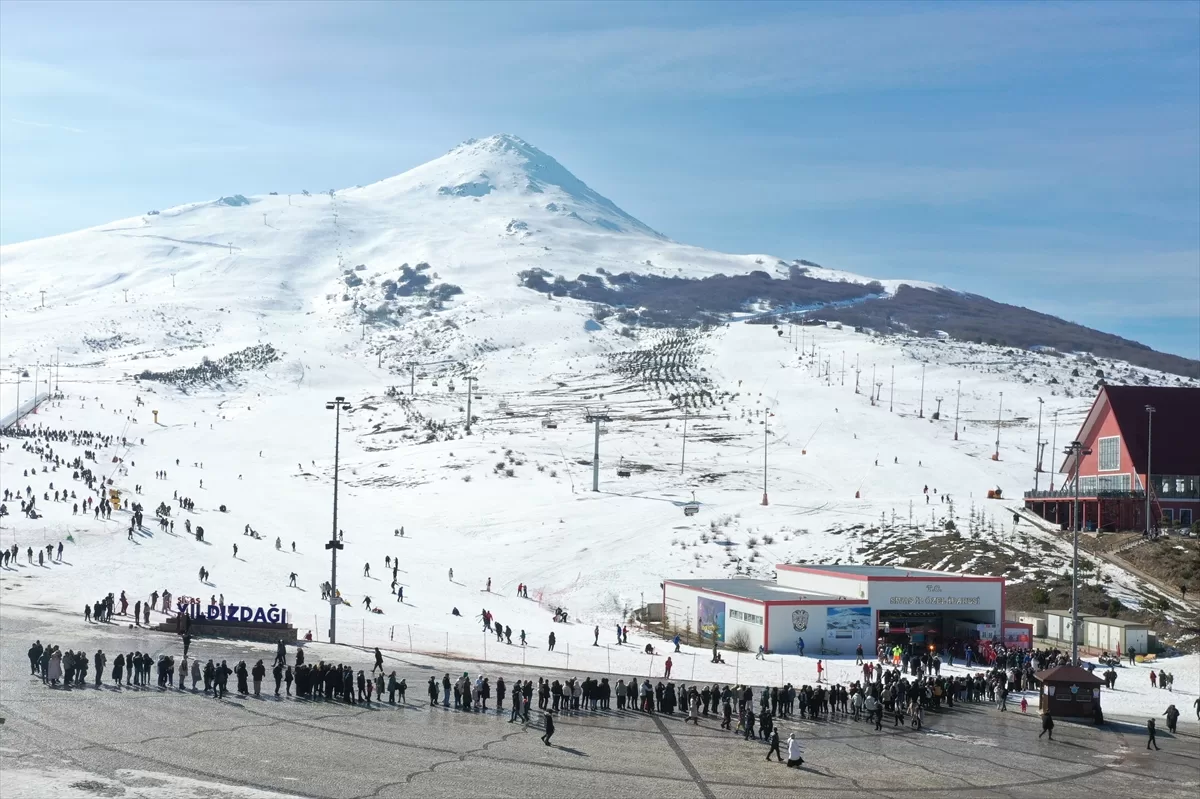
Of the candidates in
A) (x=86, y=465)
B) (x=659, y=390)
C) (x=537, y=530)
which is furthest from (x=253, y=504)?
(x=659, y=390)

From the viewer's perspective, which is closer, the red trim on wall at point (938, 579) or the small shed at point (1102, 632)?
the small shed at point (1102, 632)

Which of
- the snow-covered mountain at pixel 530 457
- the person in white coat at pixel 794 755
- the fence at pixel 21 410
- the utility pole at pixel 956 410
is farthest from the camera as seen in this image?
the utility pole at pixel 956 410

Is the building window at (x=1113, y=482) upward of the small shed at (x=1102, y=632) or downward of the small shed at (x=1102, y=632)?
upward

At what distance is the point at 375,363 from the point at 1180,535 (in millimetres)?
147695

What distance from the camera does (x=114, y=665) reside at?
106 ft

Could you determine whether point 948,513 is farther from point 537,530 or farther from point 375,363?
point 375,363

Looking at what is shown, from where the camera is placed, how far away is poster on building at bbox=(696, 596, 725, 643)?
51.4 m

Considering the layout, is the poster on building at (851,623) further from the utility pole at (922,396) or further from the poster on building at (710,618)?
the utility pole at (922,396)

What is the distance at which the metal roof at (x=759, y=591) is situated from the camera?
50.1 m

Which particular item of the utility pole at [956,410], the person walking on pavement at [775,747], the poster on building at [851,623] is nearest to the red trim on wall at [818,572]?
the poster on building at [851,623]

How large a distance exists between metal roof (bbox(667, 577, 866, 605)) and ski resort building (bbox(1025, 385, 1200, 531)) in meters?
21.6

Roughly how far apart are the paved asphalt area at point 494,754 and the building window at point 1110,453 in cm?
4205

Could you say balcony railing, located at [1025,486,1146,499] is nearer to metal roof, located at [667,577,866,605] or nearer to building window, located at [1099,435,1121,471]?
building window, located at [1099,435,1121,471]

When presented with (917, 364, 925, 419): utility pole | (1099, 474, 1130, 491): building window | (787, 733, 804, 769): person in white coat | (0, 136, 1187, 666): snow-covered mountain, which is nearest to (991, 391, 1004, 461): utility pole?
(0, 136, 1187, 666): snow-covered mountain
